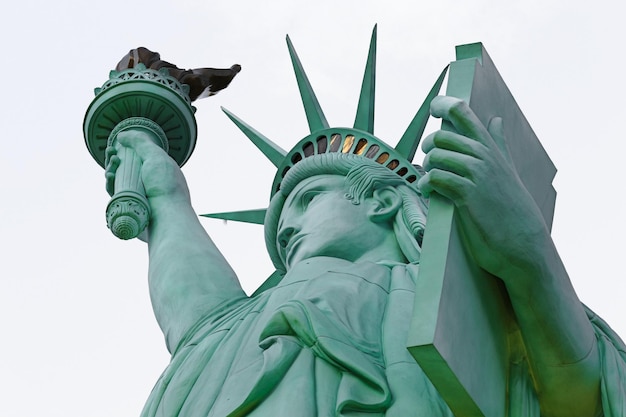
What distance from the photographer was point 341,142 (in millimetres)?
9453

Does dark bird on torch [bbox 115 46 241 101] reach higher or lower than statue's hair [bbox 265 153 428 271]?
higher

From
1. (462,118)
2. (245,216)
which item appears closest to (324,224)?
(245,216)

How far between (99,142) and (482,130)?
4.35 metres

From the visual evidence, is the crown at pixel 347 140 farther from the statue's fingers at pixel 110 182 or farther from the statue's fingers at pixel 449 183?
the statue's fingers at pixel 449 183

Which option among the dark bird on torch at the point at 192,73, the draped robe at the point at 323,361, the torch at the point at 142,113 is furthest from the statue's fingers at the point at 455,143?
the dark bird on torch at the point at 192,73

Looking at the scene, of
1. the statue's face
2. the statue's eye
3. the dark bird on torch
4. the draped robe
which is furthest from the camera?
the dark bird on torch

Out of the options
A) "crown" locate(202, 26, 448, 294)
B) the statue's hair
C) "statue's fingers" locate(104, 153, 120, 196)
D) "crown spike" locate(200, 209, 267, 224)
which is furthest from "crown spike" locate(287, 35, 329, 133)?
"statue's fingers" locate(104, 153, 120, 196)

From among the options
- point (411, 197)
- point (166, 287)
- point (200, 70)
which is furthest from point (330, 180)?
point (200, 70)

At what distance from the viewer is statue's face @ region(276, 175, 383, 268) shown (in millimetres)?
8742

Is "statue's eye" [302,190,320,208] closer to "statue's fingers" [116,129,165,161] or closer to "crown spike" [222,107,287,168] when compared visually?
"crown spike" [222,107,287,168]

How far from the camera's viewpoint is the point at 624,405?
23.1 feet

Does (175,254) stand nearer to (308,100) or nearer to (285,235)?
(285,235)

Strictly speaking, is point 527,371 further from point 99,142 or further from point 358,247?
point 99,142

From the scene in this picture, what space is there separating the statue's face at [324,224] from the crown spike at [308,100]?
0.75m
